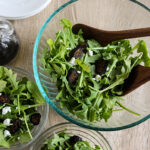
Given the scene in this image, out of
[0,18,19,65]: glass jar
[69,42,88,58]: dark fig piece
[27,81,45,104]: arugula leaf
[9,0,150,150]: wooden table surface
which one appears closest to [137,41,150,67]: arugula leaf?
[69,42,88,58]: dark fig piece

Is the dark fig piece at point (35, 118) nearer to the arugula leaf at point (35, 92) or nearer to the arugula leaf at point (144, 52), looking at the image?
the arugula leaf at point (35, 92)

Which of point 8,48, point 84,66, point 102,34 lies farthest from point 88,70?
point 8,48

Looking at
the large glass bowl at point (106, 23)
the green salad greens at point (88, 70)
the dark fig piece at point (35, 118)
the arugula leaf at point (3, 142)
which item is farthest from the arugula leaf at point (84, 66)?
the arugula leaf at point (3, 142)

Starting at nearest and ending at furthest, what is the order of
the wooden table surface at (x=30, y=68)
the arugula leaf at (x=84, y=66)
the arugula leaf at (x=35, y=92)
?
the arugula leaf at (x=84, y=66), the arugula leaf at (x=35, y=92), the wooden table surface at (x=30, y=68)

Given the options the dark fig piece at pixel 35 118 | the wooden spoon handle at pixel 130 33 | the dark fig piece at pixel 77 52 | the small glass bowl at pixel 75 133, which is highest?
the wooden spoon handle at pixel 130 33

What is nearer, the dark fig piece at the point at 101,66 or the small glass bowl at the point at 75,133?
the dark fig piece at the point at 101,66

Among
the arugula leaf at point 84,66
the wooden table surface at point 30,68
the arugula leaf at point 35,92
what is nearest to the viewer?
the arugula leaf at point 84,66

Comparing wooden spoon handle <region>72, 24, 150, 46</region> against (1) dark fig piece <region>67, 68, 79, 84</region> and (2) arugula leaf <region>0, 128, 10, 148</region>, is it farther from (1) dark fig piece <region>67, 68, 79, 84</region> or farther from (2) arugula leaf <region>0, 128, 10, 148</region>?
(2) arugula leaf <region>0, 128, 10, 148</region>
